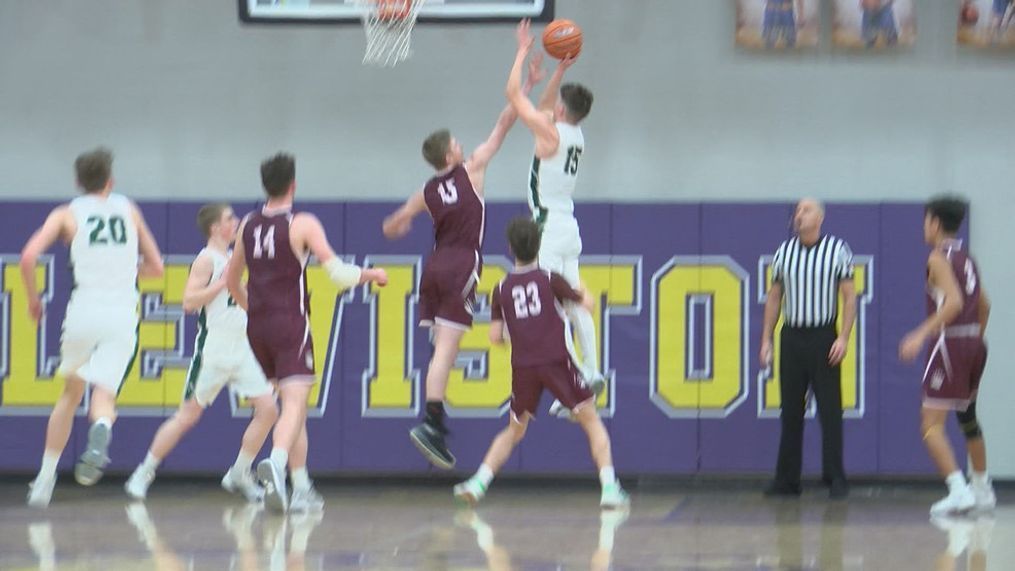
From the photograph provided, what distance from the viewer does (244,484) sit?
11.1 metres

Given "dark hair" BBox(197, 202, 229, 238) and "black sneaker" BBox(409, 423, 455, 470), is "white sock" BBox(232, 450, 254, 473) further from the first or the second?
"dark hair" BBox(197, 202, 229, 238)

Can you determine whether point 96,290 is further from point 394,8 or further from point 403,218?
point 394,8

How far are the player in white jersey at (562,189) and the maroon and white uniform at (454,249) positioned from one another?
0.45 m

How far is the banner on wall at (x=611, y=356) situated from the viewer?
505 inches

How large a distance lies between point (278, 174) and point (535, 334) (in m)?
1.88

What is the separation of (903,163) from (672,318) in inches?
88.4

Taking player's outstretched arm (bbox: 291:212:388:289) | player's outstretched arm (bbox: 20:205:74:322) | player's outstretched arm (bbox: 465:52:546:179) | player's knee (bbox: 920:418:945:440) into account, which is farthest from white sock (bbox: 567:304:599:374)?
player's outstretched arm (bbox: 20:205:74:322)

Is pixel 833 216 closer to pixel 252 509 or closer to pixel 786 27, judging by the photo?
pixel 786 27

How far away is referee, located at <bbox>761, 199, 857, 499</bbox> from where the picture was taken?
1193 cm

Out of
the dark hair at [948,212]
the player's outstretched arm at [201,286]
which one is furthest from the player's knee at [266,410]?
the dark hair at [948,212]

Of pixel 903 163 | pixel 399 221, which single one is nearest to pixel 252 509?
pixel 399 221

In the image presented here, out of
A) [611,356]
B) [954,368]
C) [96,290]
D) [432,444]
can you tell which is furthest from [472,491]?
[954,368]

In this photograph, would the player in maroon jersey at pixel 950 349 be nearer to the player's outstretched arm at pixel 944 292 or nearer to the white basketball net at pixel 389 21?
the player's outstretched arm at pixel 944 292

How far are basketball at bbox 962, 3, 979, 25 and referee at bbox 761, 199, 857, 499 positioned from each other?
7.31ft
